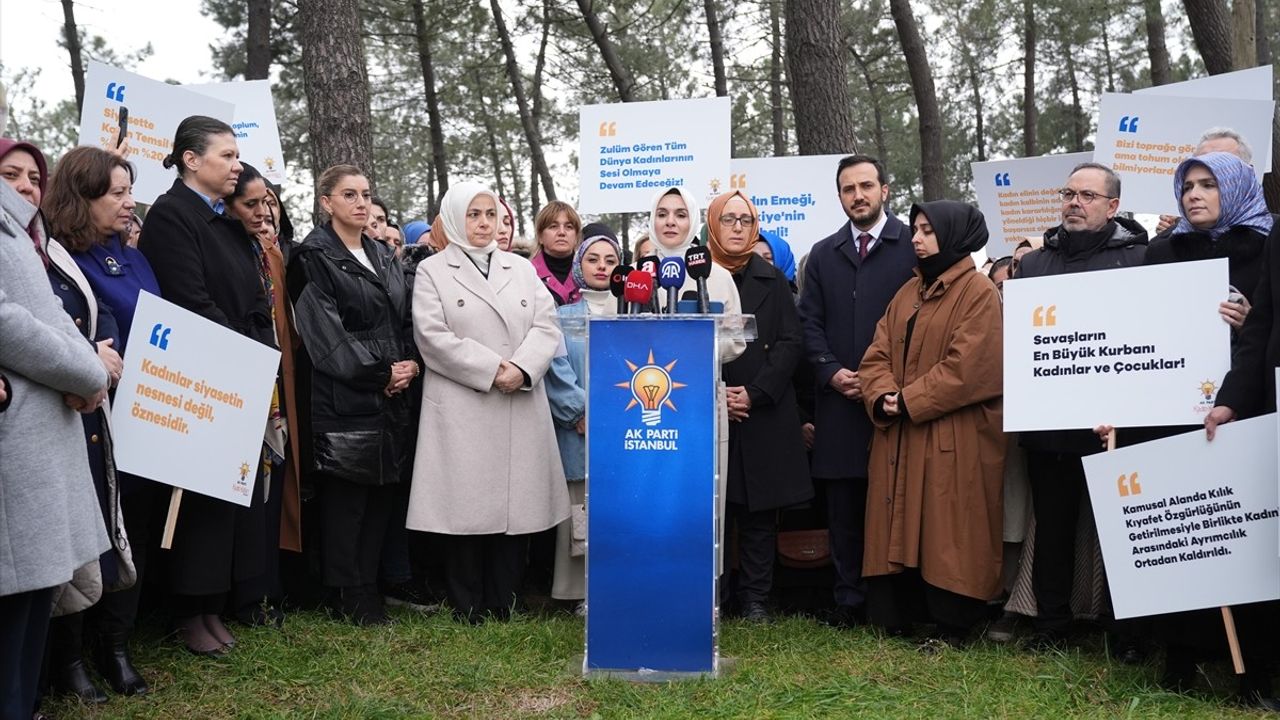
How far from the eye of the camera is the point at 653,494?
4441 millimetres

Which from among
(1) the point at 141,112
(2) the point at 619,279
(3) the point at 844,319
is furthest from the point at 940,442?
(1) the point at 141,112

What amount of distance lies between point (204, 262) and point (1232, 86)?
226 inches

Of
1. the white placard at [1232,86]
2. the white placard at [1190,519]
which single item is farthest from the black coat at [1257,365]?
the white placard at [1232,86]

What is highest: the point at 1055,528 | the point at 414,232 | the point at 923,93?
the point at 923,93

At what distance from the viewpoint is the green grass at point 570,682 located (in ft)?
13.3

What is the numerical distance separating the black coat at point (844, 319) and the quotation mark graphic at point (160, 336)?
290 centimetres

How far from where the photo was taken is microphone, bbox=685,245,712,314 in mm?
4520

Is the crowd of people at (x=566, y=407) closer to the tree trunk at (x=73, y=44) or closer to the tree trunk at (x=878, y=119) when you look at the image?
the tree trunk at (x=73, y=44)

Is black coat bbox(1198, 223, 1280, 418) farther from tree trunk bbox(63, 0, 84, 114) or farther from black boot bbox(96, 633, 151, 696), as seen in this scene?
tree trunk bbox(63, 0, 84, 114)

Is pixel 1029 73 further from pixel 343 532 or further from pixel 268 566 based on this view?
pixel 268 566

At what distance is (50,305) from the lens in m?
3.13

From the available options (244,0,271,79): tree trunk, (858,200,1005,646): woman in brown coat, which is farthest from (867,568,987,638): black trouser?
(244,0,271,79): tree trunk

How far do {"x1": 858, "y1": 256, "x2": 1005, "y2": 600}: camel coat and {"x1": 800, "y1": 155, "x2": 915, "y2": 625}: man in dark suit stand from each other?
0.28 m

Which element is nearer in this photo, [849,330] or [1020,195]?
[849,330]
